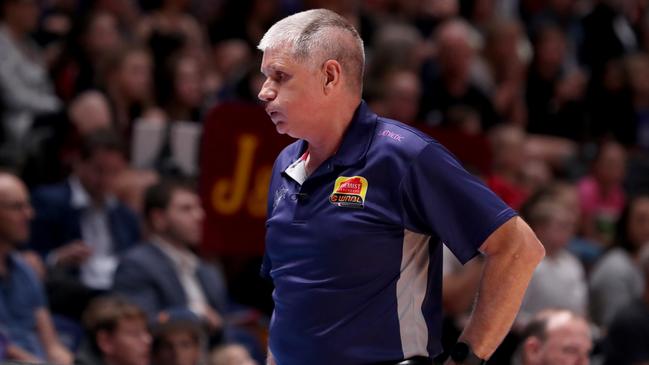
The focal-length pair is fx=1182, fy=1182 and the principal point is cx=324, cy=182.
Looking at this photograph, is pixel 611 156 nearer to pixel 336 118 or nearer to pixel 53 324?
pixel 53 324

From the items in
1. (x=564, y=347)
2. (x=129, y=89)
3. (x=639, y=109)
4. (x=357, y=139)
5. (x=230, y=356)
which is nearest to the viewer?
(x=357, y=139)

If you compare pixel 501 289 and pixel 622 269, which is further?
pixel 622 269

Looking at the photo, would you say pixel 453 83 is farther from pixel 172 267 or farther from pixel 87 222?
pixel 172 267

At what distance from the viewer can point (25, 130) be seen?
8.08 m

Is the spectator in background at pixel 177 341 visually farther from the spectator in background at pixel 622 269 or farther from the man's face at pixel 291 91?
the man's face at pixel 291 91

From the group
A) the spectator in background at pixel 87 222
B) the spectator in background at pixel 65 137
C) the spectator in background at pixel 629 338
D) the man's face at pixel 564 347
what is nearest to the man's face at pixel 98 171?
the spectator in background at pixel 87 222

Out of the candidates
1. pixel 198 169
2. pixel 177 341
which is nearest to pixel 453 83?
pixel 198 169

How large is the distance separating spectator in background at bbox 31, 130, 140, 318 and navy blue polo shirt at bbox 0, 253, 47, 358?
1.61 ft

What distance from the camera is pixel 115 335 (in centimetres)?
568

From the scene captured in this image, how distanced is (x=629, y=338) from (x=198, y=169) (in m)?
2.79

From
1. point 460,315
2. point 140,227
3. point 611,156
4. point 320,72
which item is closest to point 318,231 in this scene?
point 320,72

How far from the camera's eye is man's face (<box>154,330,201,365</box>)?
575 cm

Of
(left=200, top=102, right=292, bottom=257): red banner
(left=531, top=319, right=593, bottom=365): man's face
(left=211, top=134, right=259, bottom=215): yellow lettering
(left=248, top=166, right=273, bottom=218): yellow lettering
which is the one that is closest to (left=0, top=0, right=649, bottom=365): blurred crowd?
(left=531, top=319, right=593, bottom=365): man's face

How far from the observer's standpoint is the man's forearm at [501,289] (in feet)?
9.12
